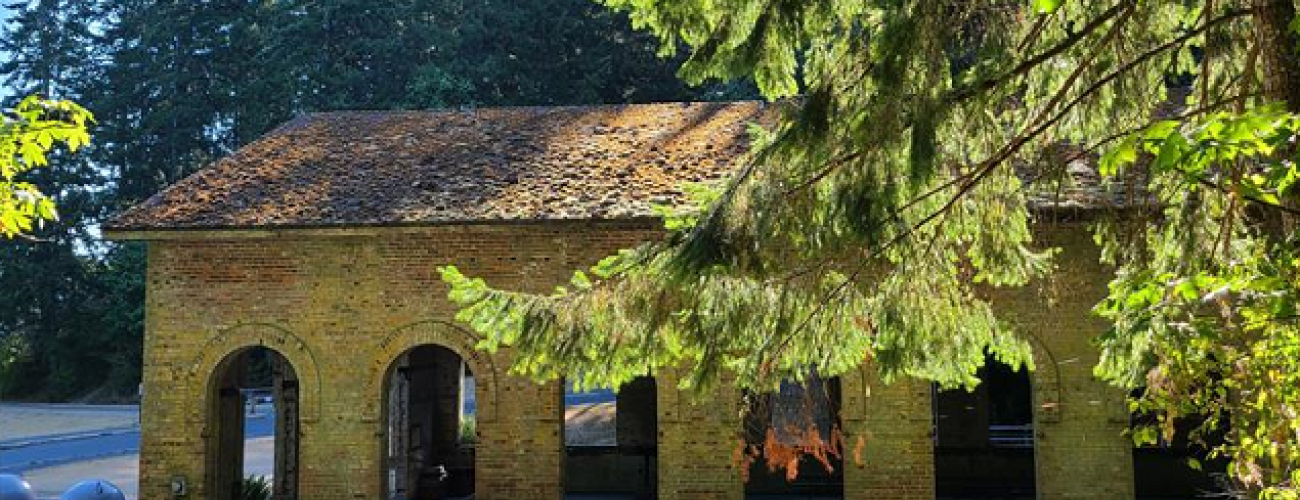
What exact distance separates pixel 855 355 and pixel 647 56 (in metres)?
26.8

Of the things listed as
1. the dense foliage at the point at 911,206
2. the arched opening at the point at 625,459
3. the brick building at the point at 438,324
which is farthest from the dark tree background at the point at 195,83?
the dense foliage at the point at 911,206

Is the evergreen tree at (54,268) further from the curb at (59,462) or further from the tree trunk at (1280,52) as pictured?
the tree trunk at (1280,52)

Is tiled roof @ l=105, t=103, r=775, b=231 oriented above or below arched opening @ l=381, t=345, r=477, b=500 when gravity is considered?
above

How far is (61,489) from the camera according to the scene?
68.8 ft

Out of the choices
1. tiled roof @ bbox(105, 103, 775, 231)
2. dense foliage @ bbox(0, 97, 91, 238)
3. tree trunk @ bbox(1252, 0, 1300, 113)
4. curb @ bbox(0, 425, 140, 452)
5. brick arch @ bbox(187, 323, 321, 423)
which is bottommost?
curb @ bbox(0, 425, 140, 452)

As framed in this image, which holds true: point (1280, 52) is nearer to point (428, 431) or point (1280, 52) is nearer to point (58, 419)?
point (428, 431)

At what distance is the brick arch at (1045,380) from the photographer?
11.8 m

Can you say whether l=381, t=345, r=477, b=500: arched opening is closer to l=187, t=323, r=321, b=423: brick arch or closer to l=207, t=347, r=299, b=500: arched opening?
l=207, t=347, r=299, b=500: arched opening

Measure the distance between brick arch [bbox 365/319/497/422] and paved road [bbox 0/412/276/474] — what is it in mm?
15858

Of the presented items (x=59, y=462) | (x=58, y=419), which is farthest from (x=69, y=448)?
(x=58, y=419)

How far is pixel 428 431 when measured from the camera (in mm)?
18516

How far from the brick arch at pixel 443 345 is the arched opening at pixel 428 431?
4171 millimetres

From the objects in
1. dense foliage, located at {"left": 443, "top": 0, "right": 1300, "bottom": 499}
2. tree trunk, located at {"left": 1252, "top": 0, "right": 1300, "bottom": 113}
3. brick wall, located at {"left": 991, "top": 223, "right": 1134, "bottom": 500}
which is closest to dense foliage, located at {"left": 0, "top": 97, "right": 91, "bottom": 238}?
dense foliage, located at {"left": 443, "top": 0, "right": 1300, "bottom": 499}

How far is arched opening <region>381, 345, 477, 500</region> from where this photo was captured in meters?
17.2
